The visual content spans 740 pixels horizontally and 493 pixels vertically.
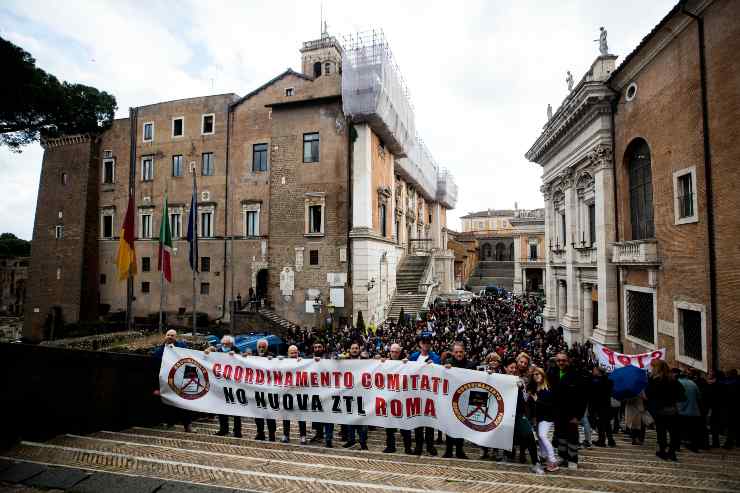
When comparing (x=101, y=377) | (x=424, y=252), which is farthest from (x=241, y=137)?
(x=101, y=377)

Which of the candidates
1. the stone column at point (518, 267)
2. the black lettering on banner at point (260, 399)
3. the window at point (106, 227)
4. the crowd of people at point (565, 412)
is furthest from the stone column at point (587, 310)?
the stone column at point (518, 267)

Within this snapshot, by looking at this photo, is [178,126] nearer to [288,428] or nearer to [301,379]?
[301,379]

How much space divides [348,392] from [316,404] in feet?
1.97

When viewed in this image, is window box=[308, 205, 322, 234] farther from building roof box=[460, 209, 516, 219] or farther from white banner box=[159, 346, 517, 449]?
building roof box=[460, 209, 516, 219]

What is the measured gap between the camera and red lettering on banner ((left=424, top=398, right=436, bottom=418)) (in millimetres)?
6318

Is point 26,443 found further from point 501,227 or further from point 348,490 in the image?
point 501,227

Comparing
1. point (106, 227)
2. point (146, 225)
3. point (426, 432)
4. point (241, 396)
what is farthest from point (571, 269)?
point (106, 227)

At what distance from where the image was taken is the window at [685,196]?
11961 mm

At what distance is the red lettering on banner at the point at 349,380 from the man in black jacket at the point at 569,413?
3050mm

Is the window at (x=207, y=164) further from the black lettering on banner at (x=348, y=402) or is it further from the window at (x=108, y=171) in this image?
the black lettering on banner at (x=348, y=402)

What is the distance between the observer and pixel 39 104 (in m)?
→ 29.1

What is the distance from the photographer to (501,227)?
9656 centimetres

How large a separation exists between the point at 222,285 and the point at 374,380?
79.7 feet

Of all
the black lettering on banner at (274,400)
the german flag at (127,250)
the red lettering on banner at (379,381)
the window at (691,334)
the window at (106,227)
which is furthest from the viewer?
the window at (106,227)
